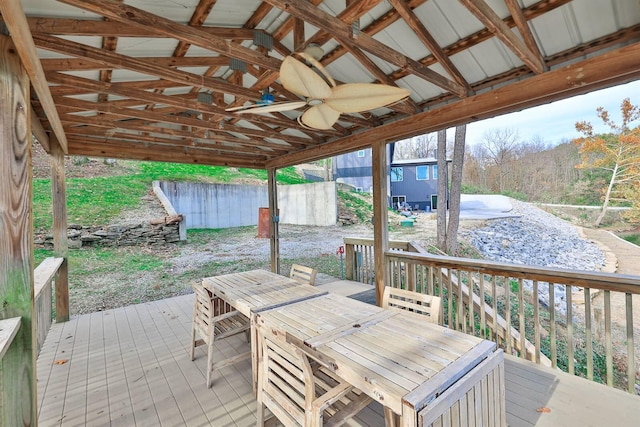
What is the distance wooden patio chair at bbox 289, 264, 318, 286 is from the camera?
294 cm

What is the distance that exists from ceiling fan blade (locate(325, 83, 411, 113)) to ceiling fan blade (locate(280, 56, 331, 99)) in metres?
0.09

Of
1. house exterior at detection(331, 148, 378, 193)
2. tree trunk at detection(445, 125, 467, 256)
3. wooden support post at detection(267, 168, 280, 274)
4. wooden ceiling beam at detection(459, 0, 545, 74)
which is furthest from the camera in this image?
house exterior at detection(331, 148, 378, 193)

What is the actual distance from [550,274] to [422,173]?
14760mm

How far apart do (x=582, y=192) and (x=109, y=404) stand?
1157 cm

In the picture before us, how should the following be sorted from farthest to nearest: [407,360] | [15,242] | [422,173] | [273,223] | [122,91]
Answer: [422,173], [273,223], [122,91], [15,242], [407,360]

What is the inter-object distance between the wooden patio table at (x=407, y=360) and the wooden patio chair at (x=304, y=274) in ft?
3.20

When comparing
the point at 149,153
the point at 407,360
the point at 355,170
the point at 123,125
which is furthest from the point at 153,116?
the point at 355,170

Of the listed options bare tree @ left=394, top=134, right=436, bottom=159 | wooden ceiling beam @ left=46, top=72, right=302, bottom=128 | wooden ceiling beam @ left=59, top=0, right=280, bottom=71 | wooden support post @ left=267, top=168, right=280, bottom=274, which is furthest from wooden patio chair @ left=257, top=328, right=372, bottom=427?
bare tree @ left=394, top=134, right=436, bottom=159

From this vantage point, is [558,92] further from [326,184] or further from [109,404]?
[326,184]

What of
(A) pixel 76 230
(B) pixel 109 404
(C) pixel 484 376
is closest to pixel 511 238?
(C) pixel 484 376

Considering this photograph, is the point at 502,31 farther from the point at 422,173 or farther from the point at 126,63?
the point at 422,173

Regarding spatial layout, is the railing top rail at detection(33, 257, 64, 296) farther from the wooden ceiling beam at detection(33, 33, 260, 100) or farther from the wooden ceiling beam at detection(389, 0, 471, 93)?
the wooden ceiling beam at detection(389, 0, 471, 93)

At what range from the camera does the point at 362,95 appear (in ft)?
6.13

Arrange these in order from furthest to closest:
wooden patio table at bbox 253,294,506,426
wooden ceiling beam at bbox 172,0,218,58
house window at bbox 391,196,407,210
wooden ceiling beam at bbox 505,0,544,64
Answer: house window at bbox 391,196,407,210 < wooden ceiling beam at bbox 172,0,218,58 < wooden ceiling beam at bbox 505,0,544,64 < wooden patio table at bbox 253,294,506,426
